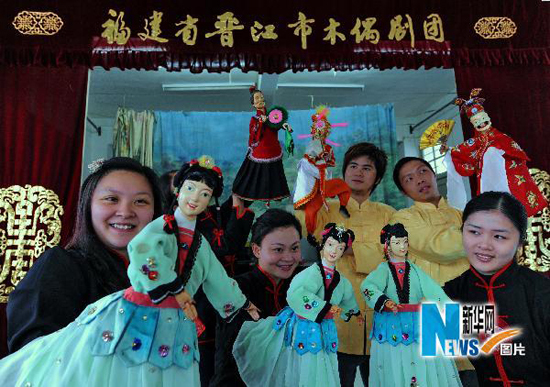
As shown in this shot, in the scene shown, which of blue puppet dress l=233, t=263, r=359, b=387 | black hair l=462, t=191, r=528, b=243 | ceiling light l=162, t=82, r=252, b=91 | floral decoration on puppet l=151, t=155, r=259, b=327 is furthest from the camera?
ceiling light l=162, t=82, r=252, b=91

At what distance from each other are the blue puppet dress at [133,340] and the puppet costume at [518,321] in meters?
1.22

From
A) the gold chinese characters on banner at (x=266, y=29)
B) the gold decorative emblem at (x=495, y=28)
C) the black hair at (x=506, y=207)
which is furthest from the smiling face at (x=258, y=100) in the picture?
the gold decorative emblem at (x=495, y=28)

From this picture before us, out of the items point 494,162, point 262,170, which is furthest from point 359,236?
point 494,162

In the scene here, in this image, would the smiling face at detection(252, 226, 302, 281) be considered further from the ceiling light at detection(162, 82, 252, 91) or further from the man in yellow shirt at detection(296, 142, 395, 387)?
the ceiling light at detection(162, 82, 252, 91)

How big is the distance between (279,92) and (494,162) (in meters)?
2.76

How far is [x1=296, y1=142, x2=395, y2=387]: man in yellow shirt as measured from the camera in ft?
8.76

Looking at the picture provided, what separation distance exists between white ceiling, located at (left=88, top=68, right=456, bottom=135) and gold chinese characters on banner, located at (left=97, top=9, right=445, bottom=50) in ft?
3.16

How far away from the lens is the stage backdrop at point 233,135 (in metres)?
5.10

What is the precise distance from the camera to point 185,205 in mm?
1510

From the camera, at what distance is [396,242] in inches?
90.0

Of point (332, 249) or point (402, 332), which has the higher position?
point (332, 249)

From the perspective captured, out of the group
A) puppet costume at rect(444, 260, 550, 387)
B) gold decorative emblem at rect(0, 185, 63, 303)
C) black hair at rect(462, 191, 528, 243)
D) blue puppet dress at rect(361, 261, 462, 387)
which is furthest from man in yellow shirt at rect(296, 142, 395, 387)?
gold decorative emblem at rect(0, 185, 63, 303)

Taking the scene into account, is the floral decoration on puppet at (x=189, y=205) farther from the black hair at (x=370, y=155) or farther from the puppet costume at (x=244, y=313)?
the black hair at (x=370, y=155)

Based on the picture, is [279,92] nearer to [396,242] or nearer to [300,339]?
[396,242]
